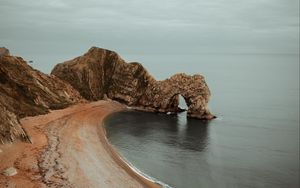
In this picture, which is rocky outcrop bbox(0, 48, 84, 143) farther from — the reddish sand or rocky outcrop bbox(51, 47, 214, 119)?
rocky outcrop bbox(51, 47, 214, 119)

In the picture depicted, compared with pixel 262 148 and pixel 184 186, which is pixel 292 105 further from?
pixel 184 186

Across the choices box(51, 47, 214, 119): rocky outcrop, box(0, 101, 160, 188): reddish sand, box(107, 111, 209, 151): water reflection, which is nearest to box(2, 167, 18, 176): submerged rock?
box(0, 101, 160, 188): reddish sand

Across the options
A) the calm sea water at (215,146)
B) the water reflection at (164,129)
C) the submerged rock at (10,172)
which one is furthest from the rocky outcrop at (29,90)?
the submerged rock at (10,172)

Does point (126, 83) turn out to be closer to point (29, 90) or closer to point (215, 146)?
point (29, 90)

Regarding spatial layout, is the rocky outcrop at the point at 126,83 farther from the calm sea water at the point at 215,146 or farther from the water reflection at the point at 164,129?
the calm sea water at the point at 215,146

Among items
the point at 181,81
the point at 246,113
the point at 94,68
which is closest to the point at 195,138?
the point at 181,81
